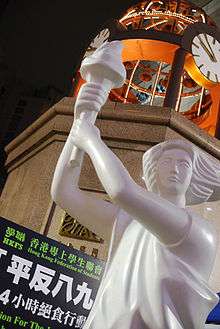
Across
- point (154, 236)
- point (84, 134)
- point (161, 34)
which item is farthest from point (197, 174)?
point (161, 34)

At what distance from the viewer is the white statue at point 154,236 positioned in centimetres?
221

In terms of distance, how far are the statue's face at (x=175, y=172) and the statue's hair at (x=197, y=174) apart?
Result: 0.04 metres

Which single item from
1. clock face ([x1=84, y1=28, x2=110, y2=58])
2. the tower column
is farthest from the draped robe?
clock face ([x1=84, y1=28, x2=110, y2=58])

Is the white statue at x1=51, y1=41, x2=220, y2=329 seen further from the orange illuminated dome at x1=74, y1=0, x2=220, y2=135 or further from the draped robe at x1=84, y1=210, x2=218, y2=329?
the orange illuminated dome at x1=74, y1=0, x2=220, y2=135

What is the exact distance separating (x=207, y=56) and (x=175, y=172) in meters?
5.51

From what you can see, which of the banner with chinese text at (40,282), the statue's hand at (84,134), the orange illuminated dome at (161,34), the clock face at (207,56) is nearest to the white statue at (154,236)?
A: the statue's hand at (84,134)

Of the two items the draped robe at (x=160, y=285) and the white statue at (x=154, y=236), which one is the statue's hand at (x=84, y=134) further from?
the draped robe at (x=160, y=285)

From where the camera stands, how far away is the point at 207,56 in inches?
299

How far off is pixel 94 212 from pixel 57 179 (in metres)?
0.31

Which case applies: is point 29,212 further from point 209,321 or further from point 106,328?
point 106,328

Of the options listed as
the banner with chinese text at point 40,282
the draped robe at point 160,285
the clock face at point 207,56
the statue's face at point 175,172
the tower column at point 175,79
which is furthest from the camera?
the clock face at point 207,56

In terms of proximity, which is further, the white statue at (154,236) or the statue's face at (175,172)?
the statue's face at (175,172)

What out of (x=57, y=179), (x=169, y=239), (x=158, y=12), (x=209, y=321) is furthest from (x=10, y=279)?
(x=158, y=12)

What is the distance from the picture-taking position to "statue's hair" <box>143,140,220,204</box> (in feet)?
8.68
